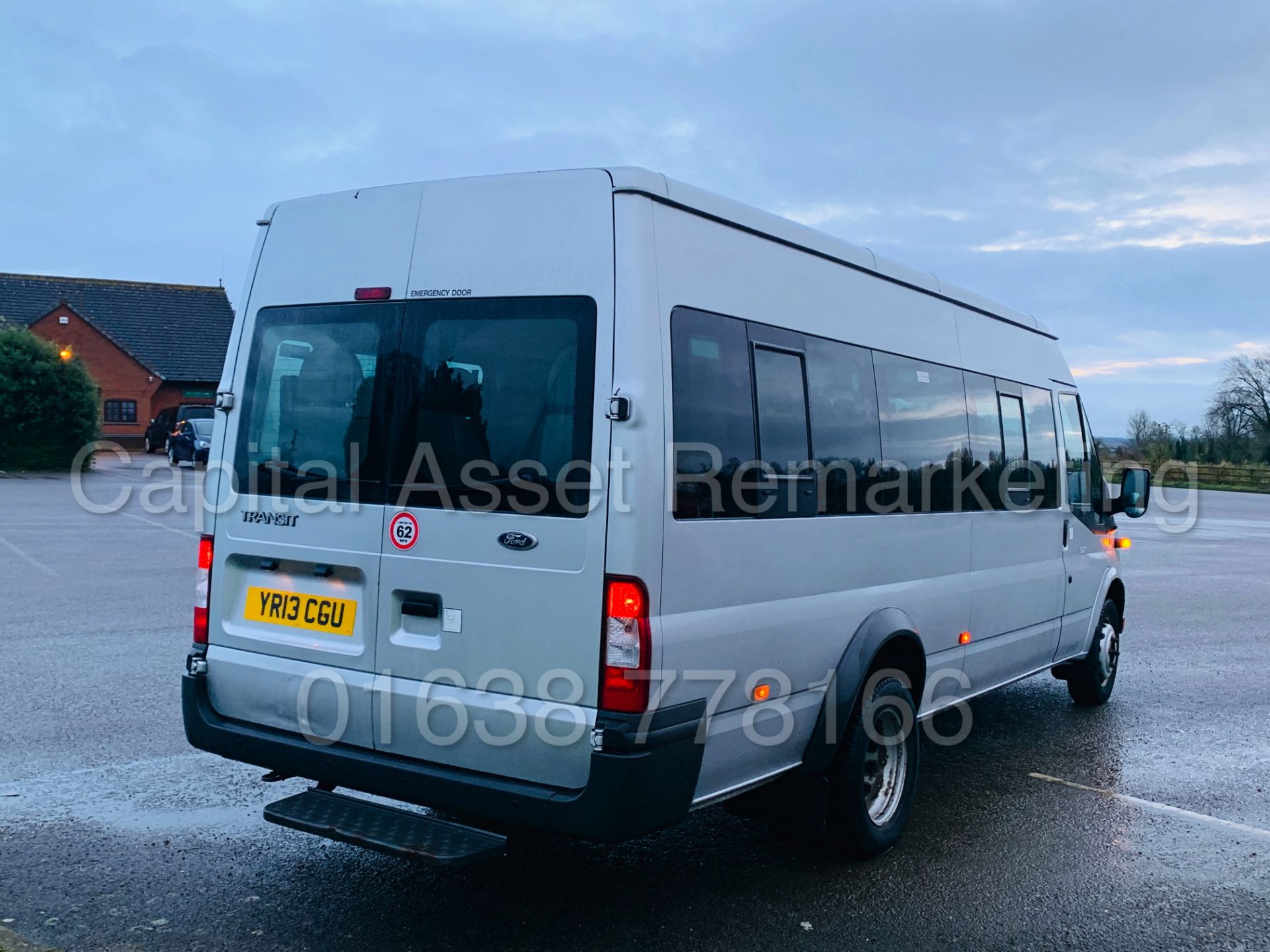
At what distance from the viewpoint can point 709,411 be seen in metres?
4.17

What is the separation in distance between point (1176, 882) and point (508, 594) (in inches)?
123

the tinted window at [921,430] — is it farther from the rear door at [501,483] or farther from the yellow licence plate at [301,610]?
the yellow licence plate at [301,610]

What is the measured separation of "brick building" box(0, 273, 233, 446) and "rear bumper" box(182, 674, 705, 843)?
2033 inches

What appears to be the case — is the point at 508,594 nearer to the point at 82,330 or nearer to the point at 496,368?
the point at 496,368

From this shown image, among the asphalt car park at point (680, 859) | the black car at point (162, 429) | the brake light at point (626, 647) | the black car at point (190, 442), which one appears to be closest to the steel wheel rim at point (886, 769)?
the asphalt car park at point (680, 859)

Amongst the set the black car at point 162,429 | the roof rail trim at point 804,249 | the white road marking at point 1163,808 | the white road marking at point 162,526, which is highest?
the black car at point 162,429

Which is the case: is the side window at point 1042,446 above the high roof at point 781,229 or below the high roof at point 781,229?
below

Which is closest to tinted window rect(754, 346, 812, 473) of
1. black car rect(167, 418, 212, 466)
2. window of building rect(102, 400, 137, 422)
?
black car rect(167, 418, 212, 466)

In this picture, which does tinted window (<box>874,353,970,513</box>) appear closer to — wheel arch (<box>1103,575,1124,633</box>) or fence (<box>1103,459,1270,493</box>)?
wheel arch (<box>1103,575,1124,633</box>)

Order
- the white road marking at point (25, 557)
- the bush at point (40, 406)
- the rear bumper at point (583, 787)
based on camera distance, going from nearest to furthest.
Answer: the rear bumper at point (583, 787) → the white road marking at point (25, 557) → the bush at point (40, 406)

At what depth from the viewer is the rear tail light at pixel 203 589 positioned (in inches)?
186

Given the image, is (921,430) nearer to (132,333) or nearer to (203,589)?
(203,589)

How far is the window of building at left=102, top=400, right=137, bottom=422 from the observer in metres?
51.7

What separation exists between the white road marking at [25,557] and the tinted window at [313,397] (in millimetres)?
9081
